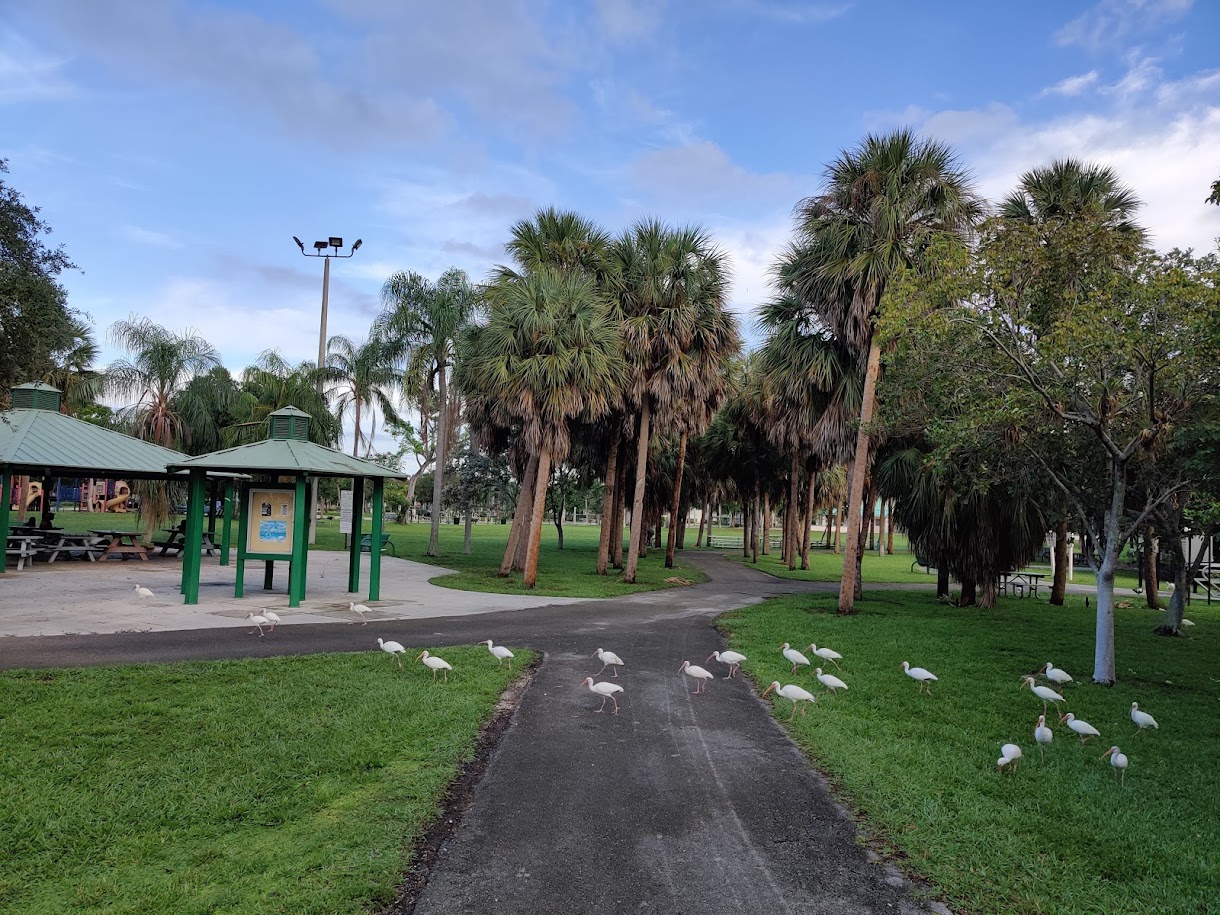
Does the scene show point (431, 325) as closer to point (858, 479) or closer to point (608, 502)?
point (608, 502)

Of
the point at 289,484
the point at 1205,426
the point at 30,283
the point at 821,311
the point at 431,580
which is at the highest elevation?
the point at 821,311

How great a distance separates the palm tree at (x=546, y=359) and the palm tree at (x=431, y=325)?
11.6 m

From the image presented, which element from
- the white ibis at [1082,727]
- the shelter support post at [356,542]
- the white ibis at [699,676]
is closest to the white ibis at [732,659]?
the white ibis at [699,676]

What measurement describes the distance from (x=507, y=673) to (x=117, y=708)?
4495mm

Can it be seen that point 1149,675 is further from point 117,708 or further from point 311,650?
point 117,708

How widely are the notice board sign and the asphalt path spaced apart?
5.56 m

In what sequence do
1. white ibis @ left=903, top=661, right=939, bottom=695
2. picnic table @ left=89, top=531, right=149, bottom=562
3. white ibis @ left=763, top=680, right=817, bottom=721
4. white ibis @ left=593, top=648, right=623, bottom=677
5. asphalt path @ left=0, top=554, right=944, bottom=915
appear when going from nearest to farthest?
asphalt path @ left=0, top=554, right=944, bottom=915
white ibis @ left=763, top=680, right=817, bottom=721
white ibis @ left=903, top=661, right=939, bottom=695
white ibis @ left=593, top=648, right=623, bottom=677
picnic table @ left=89, top=531, right=149, bottom=562

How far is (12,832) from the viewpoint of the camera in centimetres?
503

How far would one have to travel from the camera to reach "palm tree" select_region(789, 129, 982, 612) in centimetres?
1820

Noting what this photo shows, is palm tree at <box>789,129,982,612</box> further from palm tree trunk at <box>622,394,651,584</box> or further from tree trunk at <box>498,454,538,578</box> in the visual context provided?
tree trunk at <box>498,454,538,578</box>

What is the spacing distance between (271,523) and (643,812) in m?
13.8

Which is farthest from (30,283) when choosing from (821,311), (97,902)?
(821,311)

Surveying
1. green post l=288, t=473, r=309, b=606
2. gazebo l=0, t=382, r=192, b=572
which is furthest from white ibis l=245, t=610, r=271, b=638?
gazebo l=0, t=382, r=192, b=572

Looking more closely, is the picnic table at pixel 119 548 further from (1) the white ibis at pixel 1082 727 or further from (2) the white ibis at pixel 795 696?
(1) the white ibis at pixel 1082 727
